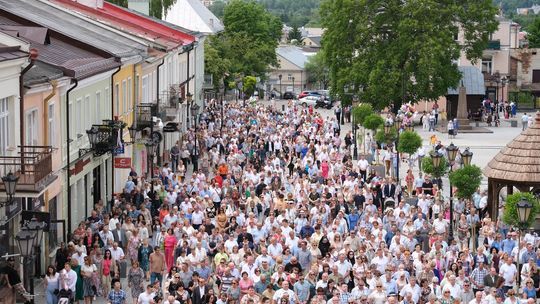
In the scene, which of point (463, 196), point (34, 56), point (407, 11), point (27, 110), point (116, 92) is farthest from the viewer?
point (407, 11)

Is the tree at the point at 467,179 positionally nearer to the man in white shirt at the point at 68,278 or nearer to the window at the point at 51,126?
the window at the point at 51,126

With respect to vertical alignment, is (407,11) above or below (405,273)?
above

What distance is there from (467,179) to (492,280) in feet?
31.7

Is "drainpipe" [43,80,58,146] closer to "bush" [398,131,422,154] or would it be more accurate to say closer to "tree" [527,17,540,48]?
"bush" [398,131,422,154]

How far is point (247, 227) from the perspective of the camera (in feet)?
102

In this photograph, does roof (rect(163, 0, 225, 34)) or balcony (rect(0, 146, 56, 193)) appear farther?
roof (rect(163, 0, 225, 34))

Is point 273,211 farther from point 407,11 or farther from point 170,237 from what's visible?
point 407,11

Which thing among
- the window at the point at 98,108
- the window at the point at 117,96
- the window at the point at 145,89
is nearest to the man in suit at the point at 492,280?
the window at the point at 98,108

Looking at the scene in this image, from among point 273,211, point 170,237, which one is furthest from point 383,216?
point 170,237

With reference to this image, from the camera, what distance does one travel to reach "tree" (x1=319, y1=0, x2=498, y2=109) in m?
75.7

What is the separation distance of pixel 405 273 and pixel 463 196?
38.9 ft

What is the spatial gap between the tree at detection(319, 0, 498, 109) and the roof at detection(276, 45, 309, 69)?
73513 millimetres

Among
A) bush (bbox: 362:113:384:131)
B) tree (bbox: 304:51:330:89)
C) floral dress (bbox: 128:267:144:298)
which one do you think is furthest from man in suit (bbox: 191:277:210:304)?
tree (bbox: 304:51:330:89)

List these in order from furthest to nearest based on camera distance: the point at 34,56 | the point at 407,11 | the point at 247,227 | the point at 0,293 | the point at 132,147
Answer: the point at 407,11
the point at 132,147
the point at 247,227
the point at 34,56
the point at 0,293
